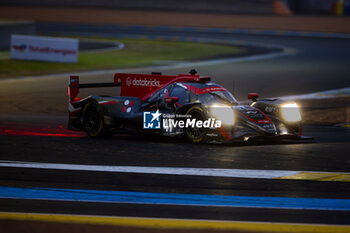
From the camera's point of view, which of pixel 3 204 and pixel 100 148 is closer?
pixel 3 204

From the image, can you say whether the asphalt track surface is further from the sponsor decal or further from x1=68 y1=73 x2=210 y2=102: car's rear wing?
the sponsor decal

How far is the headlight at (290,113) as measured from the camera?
11945 mm

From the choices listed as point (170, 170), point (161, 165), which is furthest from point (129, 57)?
point (170, 170)

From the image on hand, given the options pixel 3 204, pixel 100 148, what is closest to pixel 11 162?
pixel 100 148

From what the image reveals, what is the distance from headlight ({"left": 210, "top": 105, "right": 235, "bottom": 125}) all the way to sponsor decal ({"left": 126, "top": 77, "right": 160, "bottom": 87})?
6.83ft

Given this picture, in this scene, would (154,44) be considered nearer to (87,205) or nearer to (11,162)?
(11,162)

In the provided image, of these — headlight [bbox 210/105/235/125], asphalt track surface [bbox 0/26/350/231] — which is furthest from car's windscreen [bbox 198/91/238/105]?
asphalt track surface [bbox 0/26/350/231]

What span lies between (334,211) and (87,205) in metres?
2.65

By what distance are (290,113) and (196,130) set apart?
1.77 meters

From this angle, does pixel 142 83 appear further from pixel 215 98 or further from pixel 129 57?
pixel 129 57

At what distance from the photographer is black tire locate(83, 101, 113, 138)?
12547 mm

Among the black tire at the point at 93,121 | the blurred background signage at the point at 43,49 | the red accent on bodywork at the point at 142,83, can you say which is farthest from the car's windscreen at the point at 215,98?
the blurred background signage at the point at 43,49

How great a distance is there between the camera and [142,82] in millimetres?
13109

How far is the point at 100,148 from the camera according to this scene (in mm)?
11383
